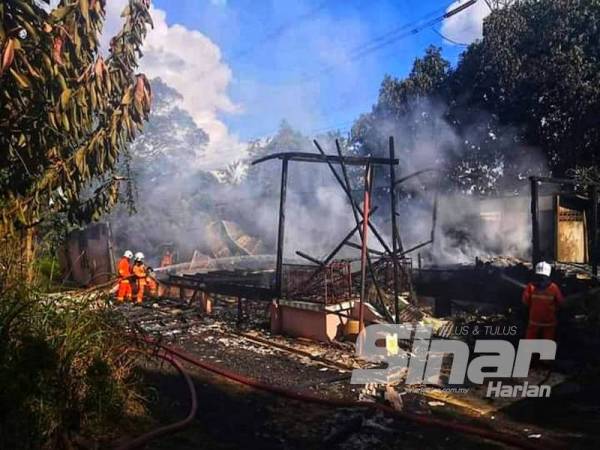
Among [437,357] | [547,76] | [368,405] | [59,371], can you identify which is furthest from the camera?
Answer: [547,76]

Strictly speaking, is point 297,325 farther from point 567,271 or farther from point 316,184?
point 316,184

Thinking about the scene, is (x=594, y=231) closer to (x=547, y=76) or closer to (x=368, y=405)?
(x=368, y=405)

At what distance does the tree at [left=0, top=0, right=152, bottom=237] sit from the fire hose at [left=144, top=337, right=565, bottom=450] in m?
1.94

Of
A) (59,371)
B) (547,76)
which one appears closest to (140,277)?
(59,371)

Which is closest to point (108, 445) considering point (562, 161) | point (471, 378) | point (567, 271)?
point (471, 378)

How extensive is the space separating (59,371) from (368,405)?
317 cm

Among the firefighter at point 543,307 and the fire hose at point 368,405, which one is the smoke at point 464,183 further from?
the fire hose at point 368,405

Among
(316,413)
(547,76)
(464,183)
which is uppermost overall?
(547,76)

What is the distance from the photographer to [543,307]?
751 centimetres

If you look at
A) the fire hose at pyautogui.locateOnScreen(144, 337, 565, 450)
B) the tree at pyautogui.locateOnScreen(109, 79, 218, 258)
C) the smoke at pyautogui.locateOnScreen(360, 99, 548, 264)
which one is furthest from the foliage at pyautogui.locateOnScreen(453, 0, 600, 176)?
the fire hose at pyautogui.locateOnScreen(144, 337, 565, 450)

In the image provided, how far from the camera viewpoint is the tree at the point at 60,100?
3.94 m

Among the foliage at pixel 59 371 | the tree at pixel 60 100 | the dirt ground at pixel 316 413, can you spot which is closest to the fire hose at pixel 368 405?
the dirt ground at pixel 316 413

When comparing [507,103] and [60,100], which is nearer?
[60,100]

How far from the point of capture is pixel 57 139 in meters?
4.71
